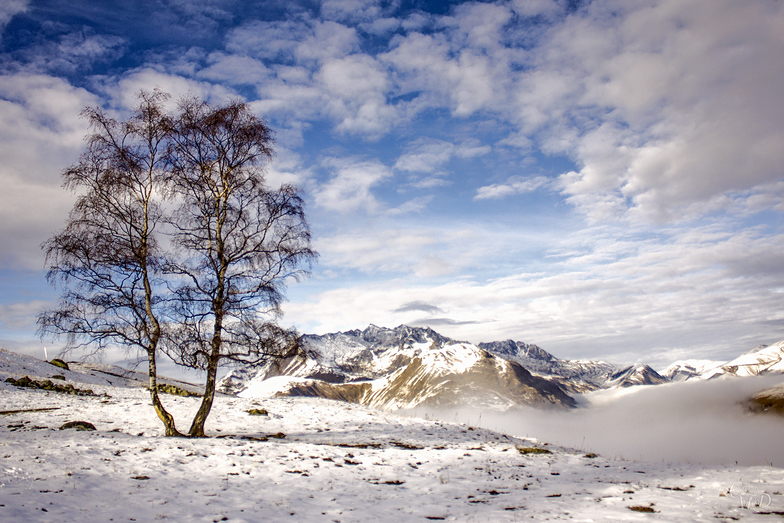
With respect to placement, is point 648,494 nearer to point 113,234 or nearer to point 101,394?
point 113,234

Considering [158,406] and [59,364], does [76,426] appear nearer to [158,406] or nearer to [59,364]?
[158,406]

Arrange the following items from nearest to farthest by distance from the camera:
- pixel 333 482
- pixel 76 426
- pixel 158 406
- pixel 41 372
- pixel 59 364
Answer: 1. pixel 333 482
2. pixel 76 426
3. pixel 158 406
4. pixel 41 372
5. pixel 59 364

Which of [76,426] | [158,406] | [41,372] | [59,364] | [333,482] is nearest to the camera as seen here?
[333,482]

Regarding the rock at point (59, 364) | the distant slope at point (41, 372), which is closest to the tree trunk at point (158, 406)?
the distant slope at point (41, 372)

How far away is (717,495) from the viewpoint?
11.9 metres

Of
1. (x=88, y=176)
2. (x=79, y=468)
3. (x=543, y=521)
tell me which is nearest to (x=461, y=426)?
(x=543, y=521)

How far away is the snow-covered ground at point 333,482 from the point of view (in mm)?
10570

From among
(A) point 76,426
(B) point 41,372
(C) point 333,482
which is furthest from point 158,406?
(B) point 41,372

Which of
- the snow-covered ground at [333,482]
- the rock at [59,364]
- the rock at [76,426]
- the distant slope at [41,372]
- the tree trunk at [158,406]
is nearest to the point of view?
the snow-covered ground at [333,482]

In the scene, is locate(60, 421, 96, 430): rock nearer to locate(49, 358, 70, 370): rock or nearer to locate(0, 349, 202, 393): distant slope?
locate(0, 349, 202, 393): distant slope

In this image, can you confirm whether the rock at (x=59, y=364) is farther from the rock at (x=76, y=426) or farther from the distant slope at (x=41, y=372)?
the rock at (x=76, y=426)

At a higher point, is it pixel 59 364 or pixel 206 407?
pixel 206 407

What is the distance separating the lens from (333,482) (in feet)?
45.4

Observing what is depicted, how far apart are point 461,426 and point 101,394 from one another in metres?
28.3
